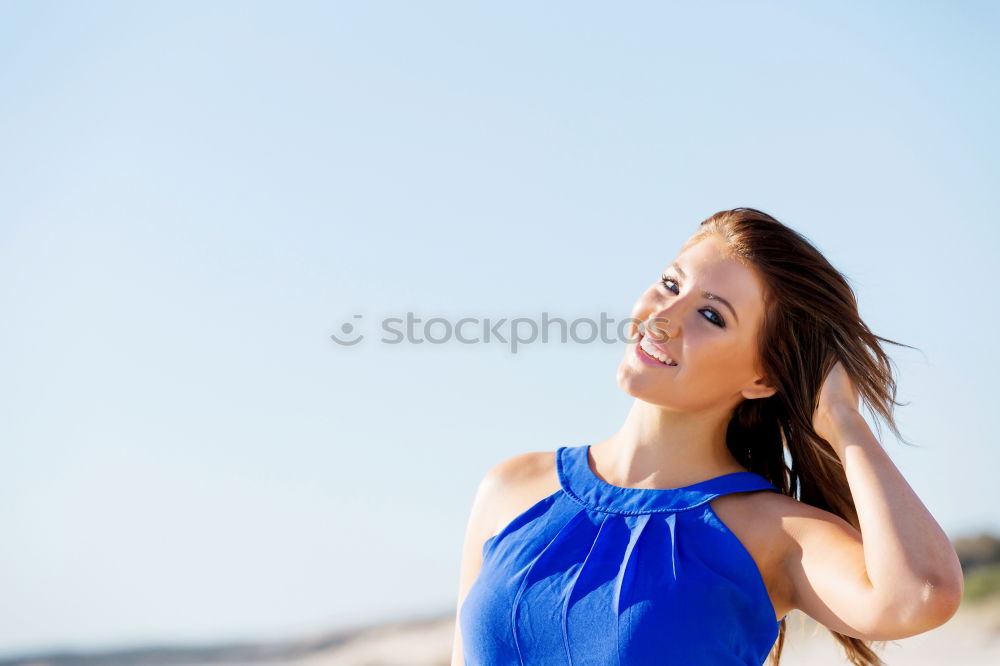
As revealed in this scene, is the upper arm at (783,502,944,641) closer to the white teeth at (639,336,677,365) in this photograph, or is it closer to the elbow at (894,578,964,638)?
the elbow at (894,578,964,638)

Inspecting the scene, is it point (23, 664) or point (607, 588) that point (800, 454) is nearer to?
point (607, 588)

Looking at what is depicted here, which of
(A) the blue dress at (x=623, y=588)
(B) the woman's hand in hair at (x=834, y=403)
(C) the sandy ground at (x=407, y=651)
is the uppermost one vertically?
(B) the woman's hand in hair at (x=834, y=403)

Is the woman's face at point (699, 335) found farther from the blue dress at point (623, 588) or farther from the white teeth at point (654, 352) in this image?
Answer: the blue dress at point (623, 588)

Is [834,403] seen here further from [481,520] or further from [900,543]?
[481,520]

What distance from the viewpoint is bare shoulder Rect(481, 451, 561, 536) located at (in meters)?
Result: 2.21

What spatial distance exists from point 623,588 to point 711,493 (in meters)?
0.27

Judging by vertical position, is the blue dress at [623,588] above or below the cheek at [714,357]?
below

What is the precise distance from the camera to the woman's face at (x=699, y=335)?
6.73 ft

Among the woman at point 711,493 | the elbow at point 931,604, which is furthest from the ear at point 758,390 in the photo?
the elbow at point 931,604

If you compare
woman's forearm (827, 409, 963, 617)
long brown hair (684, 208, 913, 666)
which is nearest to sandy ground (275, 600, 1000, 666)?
long brown hair (684, 208, 913, 666)

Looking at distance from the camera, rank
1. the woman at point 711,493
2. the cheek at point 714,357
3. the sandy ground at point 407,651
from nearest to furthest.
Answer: the woman at point 711,493 → the cheek at point 714,357 → the sandy ground at point 407,651

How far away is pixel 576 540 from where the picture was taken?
6.74ft

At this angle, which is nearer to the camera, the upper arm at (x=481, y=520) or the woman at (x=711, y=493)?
the woman at (x=711, y=493)

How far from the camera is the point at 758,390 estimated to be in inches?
84.7
